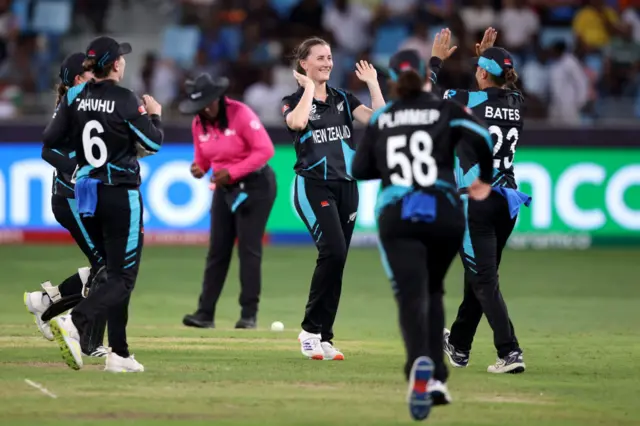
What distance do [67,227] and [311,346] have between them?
91.3 inches

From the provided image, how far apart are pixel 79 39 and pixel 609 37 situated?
9611 millimetres

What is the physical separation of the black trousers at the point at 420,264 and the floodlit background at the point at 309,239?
1.50ft

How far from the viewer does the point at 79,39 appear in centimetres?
2361

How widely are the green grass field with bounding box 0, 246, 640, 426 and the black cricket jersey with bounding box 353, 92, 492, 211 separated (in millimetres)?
1451

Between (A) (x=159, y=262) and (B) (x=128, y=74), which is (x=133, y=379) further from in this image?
(B) (x=128, y=74)

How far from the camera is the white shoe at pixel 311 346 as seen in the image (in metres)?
10.7

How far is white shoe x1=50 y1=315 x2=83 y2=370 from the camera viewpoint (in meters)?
9.37

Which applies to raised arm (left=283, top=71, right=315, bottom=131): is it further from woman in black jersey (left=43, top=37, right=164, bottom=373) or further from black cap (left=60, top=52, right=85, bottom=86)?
black cap (left=60, top=52, right=85, bottom=86)

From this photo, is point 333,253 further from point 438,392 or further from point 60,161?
point 438,392

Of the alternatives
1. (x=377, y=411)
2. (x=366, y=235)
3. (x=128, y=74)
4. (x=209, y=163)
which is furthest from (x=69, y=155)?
(x=128, y=74)

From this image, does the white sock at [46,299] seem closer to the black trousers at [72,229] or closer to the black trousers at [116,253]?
the black trousers at [72,229]

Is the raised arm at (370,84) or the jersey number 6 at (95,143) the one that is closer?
the jersey number 6 at (95,143)

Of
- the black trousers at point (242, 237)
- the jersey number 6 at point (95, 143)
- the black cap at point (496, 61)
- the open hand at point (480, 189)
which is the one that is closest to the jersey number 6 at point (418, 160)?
the open hand at point (480, 189)

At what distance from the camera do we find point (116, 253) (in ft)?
31.4
